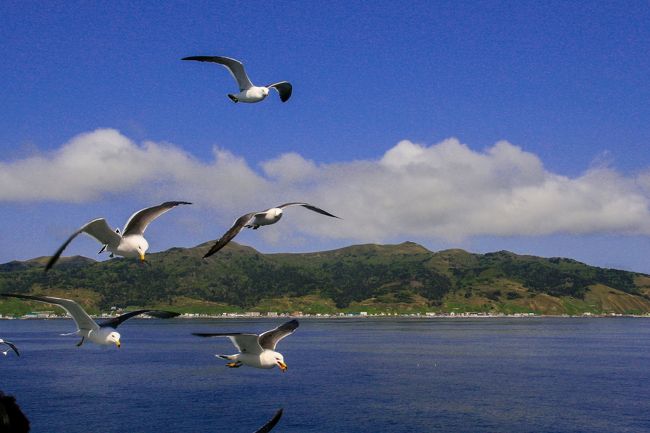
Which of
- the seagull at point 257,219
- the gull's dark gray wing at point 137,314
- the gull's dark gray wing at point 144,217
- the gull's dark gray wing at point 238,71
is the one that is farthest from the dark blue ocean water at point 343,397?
the gull's dark gray wing at point 144,217

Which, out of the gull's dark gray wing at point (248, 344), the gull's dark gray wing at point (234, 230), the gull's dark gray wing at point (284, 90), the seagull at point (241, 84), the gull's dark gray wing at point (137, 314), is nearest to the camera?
the gull's dark gray wing at point (234, 230)

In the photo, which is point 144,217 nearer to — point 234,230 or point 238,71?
point 234,230

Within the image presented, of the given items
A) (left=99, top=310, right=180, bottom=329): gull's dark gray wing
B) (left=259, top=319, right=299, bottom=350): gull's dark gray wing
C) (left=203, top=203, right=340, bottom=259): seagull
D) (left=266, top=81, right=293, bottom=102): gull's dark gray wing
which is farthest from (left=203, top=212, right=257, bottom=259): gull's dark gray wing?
(left=266, top=81, right=293, bottom=102): gull's dark gray wing

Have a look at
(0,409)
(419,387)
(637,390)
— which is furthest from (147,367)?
(0,409)

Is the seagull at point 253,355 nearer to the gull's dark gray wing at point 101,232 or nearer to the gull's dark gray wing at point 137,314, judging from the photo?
the gull's dark gray wing at point 137,314

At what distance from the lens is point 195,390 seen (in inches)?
5709

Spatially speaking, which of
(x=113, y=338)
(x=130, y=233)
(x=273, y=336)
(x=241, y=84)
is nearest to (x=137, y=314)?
(x=113, y=338)

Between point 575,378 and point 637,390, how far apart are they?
798 inches

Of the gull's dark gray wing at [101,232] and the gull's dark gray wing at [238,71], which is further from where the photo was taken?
the gull's dark gray wing at [238,71]

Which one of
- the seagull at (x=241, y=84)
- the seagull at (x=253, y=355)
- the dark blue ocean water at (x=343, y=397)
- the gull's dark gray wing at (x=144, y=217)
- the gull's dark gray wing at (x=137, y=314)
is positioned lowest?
the dark blue ocean water at (x=343, y=397)

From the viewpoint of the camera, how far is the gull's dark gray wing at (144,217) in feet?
54.6

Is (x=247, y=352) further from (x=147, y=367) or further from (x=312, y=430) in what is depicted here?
(x=147, y=367)

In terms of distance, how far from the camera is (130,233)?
55.3 feet

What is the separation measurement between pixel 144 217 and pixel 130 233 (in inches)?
20.1
